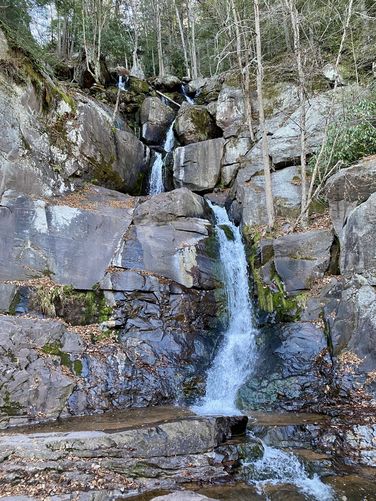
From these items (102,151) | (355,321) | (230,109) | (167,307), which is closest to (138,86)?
(230,109)

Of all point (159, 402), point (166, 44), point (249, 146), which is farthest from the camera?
point (166, 44)

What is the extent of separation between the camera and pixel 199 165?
52.4 feet

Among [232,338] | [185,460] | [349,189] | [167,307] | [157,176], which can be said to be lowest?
[185,460]

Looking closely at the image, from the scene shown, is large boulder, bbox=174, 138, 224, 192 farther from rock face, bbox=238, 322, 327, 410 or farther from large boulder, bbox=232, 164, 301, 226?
rock face, bbox=238, 322, 327, 410

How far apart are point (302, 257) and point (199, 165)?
7281mm

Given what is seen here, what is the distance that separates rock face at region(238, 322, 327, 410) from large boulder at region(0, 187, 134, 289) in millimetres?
4692

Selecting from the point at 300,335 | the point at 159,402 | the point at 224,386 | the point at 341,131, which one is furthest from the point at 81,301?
the point at 341,131

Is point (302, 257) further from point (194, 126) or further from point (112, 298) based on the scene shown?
point (194, 126)

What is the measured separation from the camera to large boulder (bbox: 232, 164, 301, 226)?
1283cm

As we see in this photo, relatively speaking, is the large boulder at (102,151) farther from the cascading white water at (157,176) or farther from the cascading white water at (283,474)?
the cascading white water at (283,474)

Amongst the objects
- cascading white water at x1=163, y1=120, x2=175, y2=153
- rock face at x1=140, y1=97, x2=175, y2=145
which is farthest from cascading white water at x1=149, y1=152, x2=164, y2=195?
rock face at x1=140, y1=97, x2=175, y2=145

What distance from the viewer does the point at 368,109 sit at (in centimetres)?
1146

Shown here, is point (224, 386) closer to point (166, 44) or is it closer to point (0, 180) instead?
point (0, 180)

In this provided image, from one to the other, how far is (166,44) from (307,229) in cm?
2400
